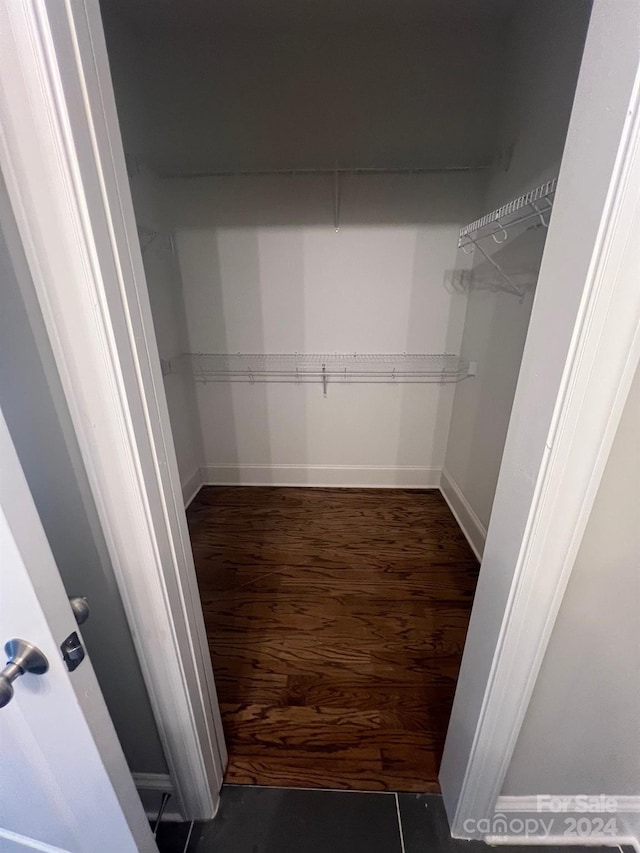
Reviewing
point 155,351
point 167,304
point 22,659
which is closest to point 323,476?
point 167,304

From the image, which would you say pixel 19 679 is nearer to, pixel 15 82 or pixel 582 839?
pixel 15 82

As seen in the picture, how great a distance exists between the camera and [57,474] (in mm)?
663

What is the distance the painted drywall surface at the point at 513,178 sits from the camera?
137 centimetres

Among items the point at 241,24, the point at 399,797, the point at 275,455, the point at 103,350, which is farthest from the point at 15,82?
the point at 275,455

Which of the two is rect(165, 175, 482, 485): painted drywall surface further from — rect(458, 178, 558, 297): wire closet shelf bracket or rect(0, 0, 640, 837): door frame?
rect(0, 0, 640, 837): door frame

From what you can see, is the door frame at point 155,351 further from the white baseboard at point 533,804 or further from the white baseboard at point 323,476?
the white baseboard at point 323,476

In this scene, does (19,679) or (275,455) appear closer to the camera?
(19,679)

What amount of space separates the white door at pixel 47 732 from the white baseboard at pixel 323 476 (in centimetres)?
206

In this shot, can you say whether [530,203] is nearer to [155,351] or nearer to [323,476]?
[155,351]

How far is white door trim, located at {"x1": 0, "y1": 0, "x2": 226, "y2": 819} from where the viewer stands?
1.52ft

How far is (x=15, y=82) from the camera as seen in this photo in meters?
0.46

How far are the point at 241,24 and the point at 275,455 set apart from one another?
2.36 m

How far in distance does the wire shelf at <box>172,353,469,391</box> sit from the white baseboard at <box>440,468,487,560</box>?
2.38 ft

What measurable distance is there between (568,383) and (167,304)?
92.1 inches
